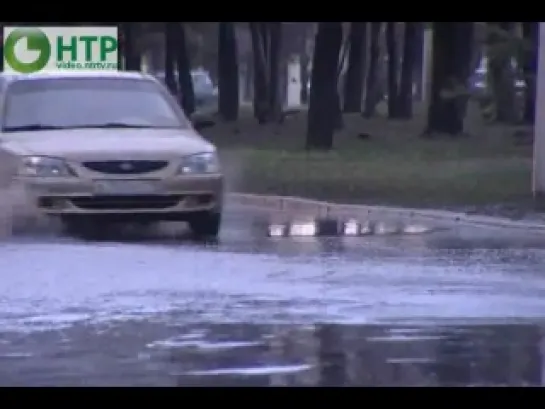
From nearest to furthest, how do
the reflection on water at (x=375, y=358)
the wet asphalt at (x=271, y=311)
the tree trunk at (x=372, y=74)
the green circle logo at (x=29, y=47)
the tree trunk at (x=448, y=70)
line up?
1. the reflection on water at (x=375, y=358)
2. the wet asphalt at (x=271, y=311)
3. the green circle logo at (x=29, y=47)
4. the tree trunk at (x=448, y=70)
5. the tree trunk at (x=372, y=74)

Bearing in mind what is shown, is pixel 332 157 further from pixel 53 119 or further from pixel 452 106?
pixel 53 119

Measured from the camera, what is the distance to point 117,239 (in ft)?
53.8

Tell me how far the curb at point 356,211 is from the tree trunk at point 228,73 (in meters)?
26.1

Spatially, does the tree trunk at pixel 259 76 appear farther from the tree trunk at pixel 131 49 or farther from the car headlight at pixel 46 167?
the car headlight at pixel 46 167

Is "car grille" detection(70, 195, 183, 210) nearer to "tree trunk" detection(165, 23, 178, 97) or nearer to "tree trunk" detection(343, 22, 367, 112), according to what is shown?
"tree trunk" detection(343, 22, 367, 112)

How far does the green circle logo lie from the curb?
10.8 meters

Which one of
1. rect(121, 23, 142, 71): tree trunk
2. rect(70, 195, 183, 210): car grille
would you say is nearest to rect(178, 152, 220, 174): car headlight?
rect(70, 195, 183, 210): car grille

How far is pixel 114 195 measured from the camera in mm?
15938

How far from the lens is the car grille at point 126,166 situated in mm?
15914

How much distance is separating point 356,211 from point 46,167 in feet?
15.9

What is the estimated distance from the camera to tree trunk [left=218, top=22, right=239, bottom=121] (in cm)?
4788

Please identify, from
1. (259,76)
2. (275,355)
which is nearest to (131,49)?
(259,76)

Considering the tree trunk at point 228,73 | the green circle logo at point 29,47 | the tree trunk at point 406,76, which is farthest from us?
the tree trunk at point 406,76

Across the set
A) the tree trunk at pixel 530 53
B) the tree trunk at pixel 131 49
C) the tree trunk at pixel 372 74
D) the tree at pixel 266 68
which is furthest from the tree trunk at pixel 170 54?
the tree trunk at pixel 530 53
